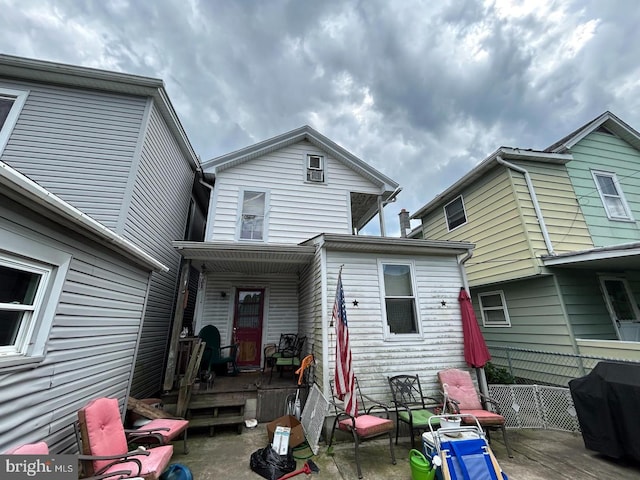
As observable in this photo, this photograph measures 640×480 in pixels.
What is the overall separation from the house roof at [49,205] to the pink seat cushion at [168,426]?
2548 millimetres

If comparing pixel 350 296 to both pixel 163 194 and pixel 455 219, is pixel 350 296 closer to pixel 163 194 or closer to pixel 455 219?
pixel 163 194

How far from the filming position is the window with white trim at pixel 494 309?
727 cm

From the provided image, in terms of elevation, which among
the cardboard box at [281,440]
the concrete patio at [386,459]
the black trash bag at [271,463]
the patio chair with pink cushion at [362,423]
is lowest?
the concrete patio at [386,459]

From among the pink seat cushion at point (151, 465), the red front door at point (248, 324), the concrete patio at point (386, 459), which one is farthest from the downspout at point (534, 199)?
the pink seat cushion at point (151, 465)

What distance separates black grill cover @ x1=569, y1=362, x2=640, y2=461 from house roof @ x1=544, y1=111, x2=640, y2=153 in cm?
658

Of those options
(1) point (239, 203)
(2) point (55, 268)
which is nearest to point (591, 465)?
Answer: (2) point (55, 268)

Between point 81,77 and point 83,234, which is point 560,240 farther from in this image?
point 81,77

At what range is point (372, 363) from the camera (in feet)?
15.4

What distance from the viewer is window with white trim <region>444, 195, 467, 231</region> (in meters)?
8.66

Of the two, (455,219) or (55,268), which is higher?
(455,219)

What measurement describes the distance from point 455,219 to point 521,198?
2.41m

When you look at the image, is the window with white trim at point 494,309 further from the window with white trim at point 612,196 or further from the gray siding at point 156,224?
the gray siding at point 156,224

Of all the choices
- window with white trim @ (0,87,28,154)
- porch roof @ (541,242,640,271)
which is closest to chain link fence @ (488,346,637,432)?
porch roof @ (541,242,640,271)

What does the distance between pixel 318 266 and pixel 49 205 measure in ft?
12.9
